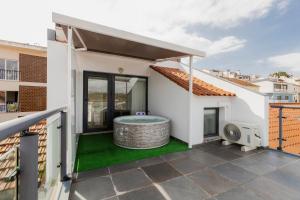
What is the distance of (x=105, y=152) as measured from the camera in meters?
4.08

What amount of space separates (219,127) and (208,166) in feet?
7.72

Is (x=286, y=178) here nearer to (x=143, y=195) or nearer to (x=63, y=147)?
(x=143, y=195)

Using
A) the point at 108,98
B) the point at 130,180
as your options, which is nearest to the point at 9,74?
the point at 108,98

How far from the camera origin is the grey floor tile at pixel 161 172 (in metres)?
2.93

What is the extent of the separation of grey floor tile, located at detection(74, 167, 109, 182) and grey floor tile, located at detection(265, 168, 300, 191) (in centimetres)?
324

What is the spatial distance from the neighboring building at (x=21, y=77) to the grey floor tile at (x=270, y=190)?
1561 centimetres

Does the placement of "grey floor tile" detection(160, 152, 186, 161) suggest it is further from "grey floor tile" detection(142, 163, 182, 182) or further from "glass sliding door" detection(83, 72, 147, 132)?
"glass sliding door" detection(83, 72, 147, 132)

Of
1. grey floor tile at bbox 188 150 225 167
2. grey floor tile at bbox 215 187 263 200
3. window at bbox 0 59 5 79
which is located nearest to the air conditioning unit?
grey floor tile at bbox 188 150 225 167

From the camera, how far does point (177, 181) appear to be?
2809 mm

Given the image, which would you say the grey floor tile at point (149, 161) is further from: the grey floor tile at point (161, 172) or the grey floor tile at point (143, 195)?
the grey floor tile at point (143, 195)

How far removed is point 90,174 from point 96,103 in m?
3.28

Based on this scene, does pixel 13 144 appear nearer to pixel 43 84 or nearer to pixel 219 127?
pixel 219 127

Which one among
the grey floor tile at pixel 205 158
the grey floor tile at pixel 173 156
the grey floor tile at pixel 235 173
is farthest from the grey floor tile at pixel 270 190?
the grey floor tile at pixel 173 156

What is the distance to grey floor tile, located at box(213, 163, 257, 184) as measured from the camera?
2.90 metres
